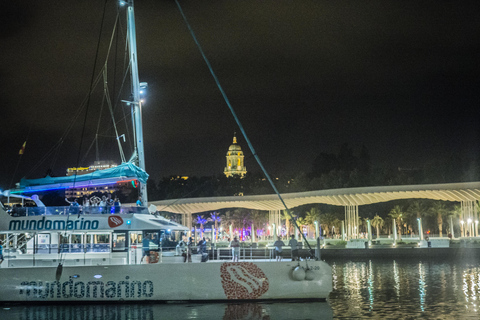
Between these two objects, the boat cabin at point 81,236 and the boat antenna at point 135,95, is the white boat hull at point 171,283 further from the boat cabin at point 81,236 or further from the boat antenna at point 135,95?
the boat antenna at point 135,95

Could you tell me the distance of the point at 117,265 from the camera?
1959 centimetres

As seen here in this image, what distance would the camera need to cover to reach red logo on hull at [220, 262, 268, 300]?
19344 mm

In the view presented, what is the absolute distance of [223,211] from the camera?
102 m

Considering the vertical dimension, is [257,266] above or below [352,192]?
below

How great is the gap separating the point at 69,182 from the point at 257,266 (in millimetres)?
8613

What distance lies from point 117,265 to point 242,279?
4.50 metres

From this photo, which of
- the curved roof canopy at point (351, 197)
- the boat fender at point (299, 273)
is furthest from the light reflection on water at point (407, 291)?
the curved roof canopy at point (351, 197)

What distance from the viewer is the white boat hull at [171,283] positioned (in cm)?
1934

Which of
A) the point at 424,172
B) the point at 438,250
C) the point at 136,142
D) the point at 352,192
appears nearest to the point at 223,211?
the point at 424,172

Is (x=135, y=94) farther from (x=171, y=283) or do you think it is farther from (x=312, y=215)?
(x=312, y=215)

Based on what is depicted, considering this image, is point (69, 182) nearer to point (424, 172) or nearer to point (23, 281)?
point (23, 281)

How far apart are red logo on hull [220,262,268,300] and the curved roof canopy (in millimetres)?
27432

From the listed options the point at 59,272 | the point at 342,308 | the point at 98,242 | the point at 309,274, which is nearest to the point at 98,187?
the point at 98,242

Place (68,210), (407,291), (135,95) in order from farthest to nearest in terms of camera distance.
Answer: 1. (135,95)
2. (407,291)
3. (68,210)
